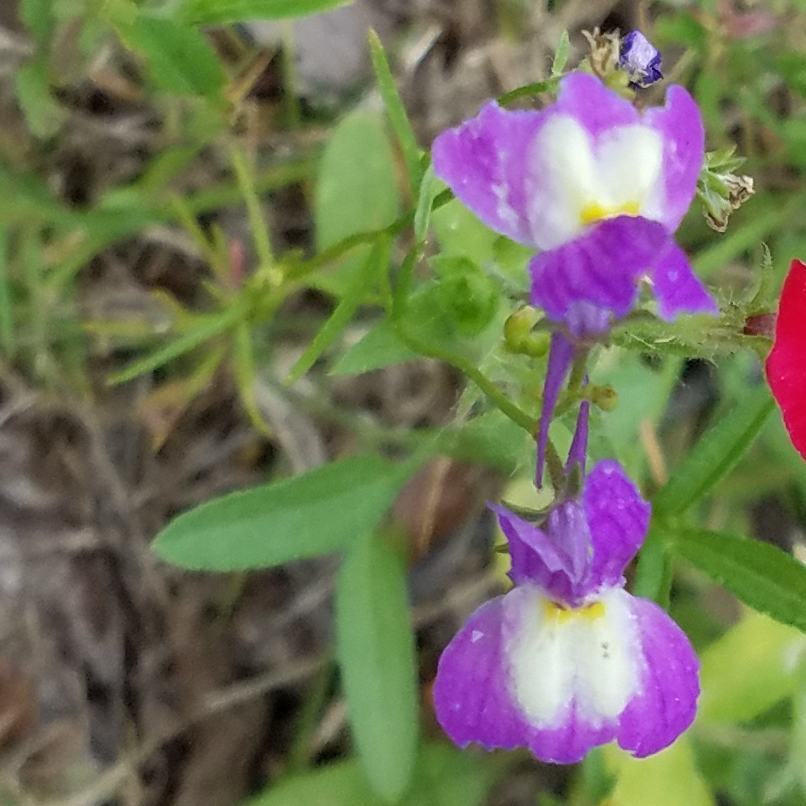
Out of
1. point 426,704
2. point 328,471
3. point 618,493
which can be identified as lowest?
point 426,704

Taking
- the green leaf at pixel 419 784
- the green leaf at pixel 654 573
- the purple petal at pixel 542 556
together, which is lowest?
the green leaf at pixel 419 784

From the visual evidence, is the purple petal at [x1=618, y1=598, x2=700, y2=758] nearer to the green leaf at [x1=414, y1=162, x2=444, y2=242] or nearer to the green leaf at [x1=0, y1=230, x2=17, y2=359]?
the green leaf at [x1=414, y1=162, x2=444, y2=242]

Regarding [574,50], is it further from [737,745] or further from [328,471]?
[737,745]

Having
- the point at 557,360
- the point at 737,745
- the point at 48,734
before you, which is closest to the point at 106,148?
the point at 48,734

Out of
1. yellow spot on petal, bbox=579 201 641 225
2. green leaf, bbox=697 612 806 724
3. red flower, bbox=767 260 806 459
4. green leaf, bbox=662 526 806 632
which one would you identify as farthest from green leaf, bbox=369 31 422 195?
green leaf, bbox=697 612 806 724

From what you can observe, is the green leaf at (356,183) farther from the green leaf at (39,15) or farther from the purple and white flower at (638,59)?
the purple and white flower at (638,59)

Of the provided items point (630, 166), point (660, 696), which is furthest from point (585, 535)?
point (630, 166)

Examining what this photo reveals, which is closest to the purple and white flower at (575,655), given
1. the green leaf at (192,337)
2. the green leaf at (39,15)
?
the green leaf at (192,337)
